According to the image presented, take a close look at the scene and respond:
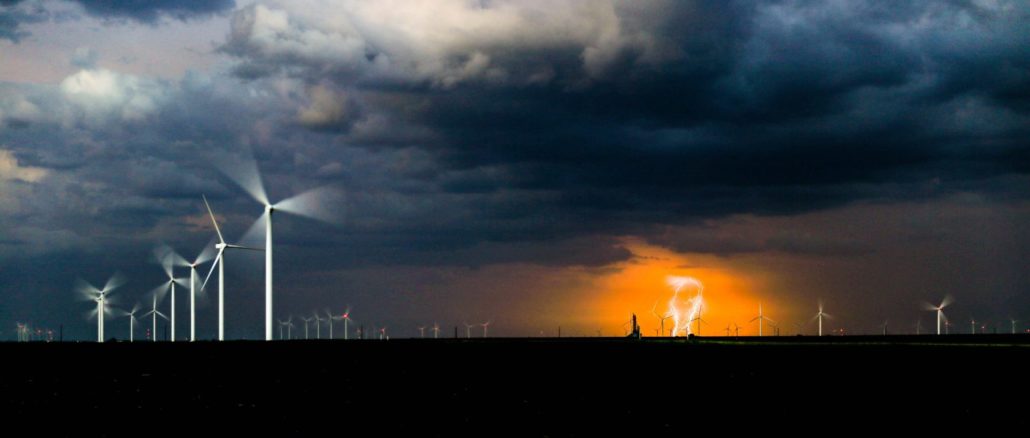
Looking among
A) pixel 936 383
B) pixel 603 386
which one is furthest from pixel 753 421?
pixel 936 383

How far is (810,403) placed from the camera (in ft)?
246

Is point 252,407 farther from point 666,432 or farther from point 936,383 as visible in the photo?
point 936,383

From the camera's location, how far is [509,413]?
66.4 metres

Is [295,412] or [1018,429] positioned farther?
[295,412]

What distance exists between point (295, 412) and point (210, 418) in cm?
634

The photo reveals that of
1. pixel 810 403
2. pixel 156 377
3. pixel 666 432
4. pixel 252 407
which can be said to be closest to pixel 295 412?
pixel 252 407

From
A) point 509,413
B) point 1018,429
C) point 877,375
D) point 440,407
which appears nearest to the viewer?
point 1018,429

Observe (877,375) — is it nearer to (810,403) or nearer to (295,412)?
(810,403)

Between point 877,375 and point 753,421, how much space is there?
68864 millimetres

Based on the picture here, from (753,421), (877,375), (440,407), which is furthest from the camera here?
(877,375)

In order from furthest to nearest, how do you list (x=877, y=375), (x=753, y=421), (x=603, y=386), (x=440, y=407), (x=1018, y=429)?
(x=877, y=375), (x=603, y=386), (x=440, y=407), (x=753, y=421), (x=1018, y=429)

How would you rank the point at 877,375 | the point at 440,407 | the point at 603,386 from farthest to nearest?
1. the point at 877,375
2. the point at 603,386
3. the point at 440,407

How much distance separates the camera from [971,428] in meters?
54.1

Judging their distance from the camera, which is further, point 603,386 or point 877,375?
point 877,375
